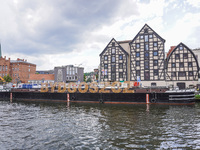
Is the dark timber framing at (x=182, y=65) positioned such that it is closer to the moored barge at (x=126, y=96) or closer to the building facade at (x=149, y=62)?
the building facade at (x=149, y=62)

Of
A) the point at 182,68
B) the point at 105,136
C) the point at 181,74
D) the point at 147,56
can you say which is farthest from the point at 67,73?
the point at 105,136

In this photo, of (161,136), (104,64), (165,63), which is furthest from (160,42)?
(161,136)

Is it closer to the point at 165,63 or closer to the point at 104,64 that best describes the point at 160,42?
the point at 165,63

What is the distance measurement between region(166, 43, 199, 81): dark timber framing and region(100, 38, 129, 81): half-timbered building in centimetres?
1400

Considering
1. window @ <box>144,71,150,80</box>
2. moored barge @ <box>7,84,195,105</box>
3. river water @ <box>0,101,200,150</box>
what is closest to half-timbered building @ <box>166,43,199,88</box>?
window @ <box>144,71,150,80</box>

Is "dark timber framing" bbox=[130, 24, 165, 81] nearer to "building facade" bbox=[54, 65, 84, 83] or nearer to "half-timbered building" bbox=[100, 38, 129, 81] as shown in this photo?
"half-timbered building" bbox=[100, 38, 129, 81]

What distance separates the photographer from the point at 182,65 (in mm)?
45656

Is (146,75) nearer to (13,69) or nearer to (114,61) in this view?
(114,61)

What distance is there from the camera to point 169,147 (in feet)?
35.3

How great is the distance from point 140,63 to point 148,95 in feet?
61.6

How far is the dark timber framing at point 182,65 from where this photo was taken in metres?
44.6

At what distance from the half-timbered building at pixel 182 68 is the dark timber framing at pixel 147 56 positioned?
275 cm

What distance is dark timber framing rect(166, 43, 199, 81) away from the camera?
4459 cm

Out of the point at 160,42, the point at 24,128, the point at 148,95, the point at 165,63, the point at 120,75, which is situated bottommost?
the point at 24,128
